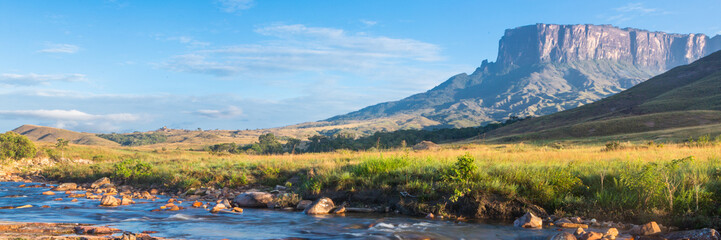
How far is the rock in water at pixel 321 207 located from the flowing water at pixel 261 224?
13.4 inches

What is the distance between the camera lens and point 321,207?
13586 millimetres

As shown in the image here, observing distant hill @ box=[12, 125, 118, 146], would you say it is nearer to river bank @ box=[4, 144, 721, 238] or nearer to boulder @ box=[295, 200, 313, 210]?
boulder @ box=[295, 200, 313, 210]

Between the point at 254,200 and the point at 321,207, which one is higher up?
the point at 254,200

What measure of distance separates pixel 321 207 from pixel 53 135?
176m

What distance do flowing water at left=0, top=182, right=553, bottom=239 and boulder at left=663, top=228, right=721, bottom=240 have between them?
7.75 feet

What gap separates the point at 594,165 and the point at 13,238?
15.5 m

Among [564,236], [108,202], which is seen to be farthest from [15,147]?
[564,236]

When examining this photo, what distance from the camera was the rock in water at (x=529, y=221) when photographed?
10.6 metres

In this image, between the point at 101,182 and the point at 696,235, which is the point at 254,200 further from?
the point at 696,235

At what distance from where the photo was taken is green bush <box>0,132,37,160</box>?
131 ft

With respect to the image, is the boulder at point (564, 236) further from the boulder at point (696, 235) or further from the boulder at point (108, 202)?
the boulder at point (108, 202)

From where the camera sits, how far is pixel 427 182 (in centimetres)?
1362

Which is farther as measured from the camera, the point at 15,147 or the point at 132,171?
the point at 15,147

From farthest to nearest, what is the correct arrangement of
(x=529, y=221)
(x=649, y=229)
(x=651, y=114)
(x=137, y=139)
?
1. (x=137, y=139)
2. (x=651, y=114)
3. (x=529, y=221)
4. (x=649, y=229)
